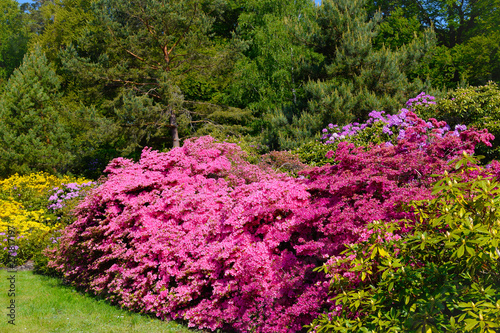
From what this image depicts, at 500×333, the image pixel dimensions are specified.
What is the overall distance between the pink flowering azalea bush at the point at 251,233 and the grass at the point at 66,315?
0.20 meters

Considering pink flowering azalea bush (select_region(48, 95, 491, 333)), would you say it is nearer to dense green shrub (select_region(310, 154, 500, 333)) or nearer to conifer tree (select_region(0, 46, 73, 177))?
dense green shrub (select_region(310, 154, 500, 333))

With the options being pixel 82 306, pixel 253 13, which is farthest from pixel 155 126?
pixel 82 306

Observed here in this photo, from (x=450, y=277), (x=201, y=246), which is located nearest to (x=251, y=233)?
(x=201, y=246)

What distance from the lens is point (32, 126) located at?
15219 millimetres

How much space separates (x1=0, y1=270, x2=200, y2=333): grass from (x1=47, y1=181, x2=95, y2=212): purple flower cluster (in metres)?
4.23

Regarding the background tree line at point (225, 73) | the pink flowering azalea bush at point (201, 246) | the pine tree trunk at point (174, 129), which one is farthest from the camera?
the pine tree trunk at point (174, 129)

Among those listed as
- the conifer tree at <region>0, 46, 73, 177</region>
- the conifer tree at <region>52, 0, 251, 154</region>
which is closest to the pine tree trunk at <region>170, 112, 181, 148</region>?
the conifer tree at <region>52, 0, 251, 154</region>

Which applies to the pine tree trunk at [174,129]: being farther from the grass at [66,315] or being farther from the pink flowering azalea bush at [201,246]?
the grass at [66,315]

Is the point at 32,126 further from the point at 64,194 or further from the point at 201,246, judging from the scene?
the point at 201,246

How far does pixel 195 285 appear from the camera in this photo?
4.66 metres

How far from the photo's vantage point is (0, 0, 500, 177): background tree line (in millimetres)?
12922

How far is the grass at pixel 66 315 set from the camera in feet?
15.0

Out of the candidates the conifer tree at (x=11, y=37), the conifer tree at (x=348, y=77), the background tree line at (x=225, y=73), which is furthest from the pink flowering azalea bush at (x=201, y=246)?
the conifer tree at (x=11, y=37)

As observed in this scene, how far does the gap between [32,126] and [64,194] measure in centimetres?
547
